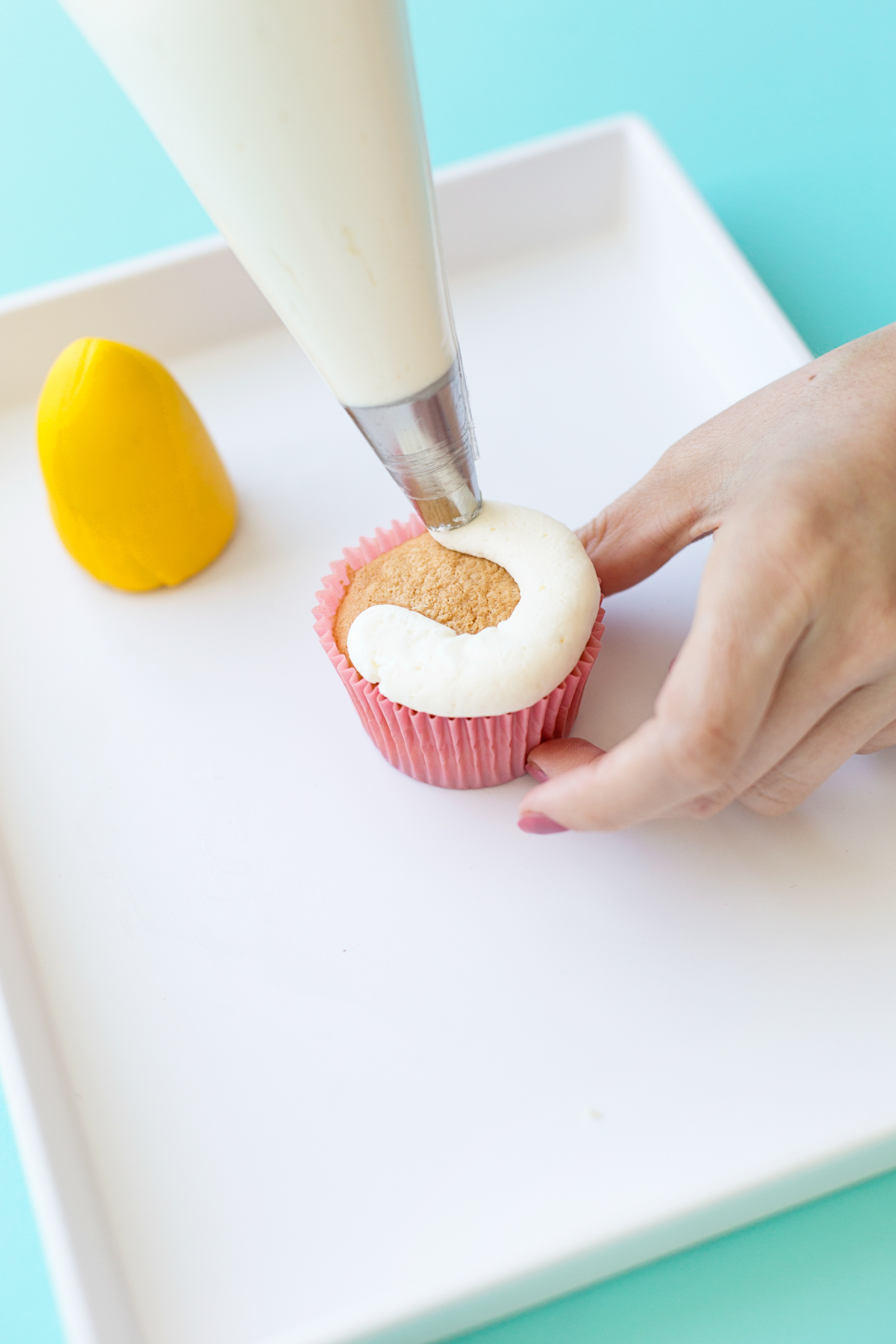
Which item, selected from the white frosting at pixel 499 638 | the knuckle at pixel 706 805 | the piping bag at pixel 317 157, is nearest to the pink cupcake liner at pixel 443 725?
the white frosting at pixel 499 638

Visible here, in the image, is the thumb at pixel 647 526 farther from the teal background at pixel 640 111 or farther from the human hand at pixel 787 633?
the teal background at pixel 640 111

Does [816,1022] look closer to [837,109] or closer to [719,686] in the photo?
[719,686]

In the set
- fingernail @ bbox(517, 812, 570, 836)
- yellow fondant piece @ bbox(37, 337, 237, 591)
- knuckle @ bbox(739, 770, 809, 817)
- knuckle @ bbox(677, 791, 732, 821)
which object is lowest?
knuckle @ bbox(739, 770, 809, 817)

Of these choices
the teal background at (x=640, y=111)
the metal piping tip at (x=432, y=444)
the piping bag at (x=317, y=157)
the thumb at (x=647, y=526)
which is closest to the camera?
the piping bag at (x=317, y=157)

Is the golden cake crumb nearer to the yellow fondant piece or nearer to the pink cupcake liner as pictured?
the pink cupcake liner

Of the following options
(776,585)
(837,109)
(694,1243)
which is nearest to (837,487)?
(776,585)

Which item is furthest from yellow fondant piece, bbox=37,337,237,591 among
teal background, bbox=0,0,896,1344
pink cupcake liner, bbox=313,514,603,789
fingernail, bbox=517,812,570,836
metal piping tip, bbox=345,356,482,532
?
teal background, bbox=0,0,896,1344
